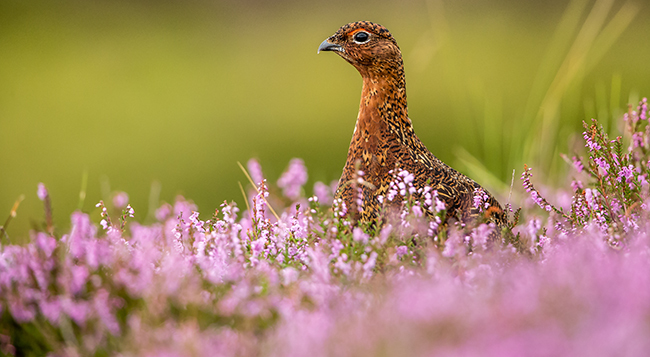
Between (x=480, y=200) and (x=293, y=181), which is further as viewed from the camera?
(x=293, y=181)

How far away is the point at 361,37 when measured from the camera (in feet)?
10.3

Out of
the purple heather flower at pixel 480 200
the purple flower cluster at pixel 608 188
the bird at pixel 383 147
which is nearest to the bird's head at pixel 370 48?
the bird at pixel 383 147

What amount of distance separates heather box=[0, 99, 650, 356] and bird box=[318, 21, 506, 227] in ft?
0.55

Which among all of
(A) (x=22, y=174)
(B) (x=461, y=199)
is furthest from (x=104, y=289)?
(A) (x=22, y=174)

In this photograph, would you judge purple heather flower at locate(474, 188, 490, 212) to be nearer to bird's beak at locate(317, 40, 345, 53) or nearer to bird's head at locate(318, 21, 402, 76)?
bird's head at locate(318, 21, 402, 76)

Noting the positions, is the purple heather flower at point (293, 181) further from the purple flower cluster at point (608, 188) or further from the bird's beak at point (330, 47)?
the purple flower cluster at point (608, 188)

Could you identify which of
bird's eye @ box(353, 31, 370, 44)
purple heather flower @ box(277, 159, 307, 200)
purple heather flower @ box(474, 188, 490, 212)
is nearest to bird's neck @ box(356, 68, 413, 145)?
bird's eye @ box(353, 31, 370, 44)

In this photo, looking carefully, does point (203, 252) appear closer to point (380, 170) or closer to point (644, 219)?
point (380, 170)

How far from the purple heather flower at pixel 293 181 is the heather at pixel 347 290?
1.23 m

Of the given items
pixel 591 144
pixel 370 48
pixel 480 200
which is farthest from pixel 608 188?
pixel 370 48

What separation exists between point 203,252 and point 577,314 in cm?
139

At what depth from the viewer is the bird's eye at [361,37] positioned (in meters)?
3.13

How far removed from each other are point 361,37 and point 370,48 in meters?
0.09

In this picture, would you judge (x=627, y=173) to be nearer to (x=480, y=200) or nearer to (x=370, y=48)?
(x=480, y=200)
